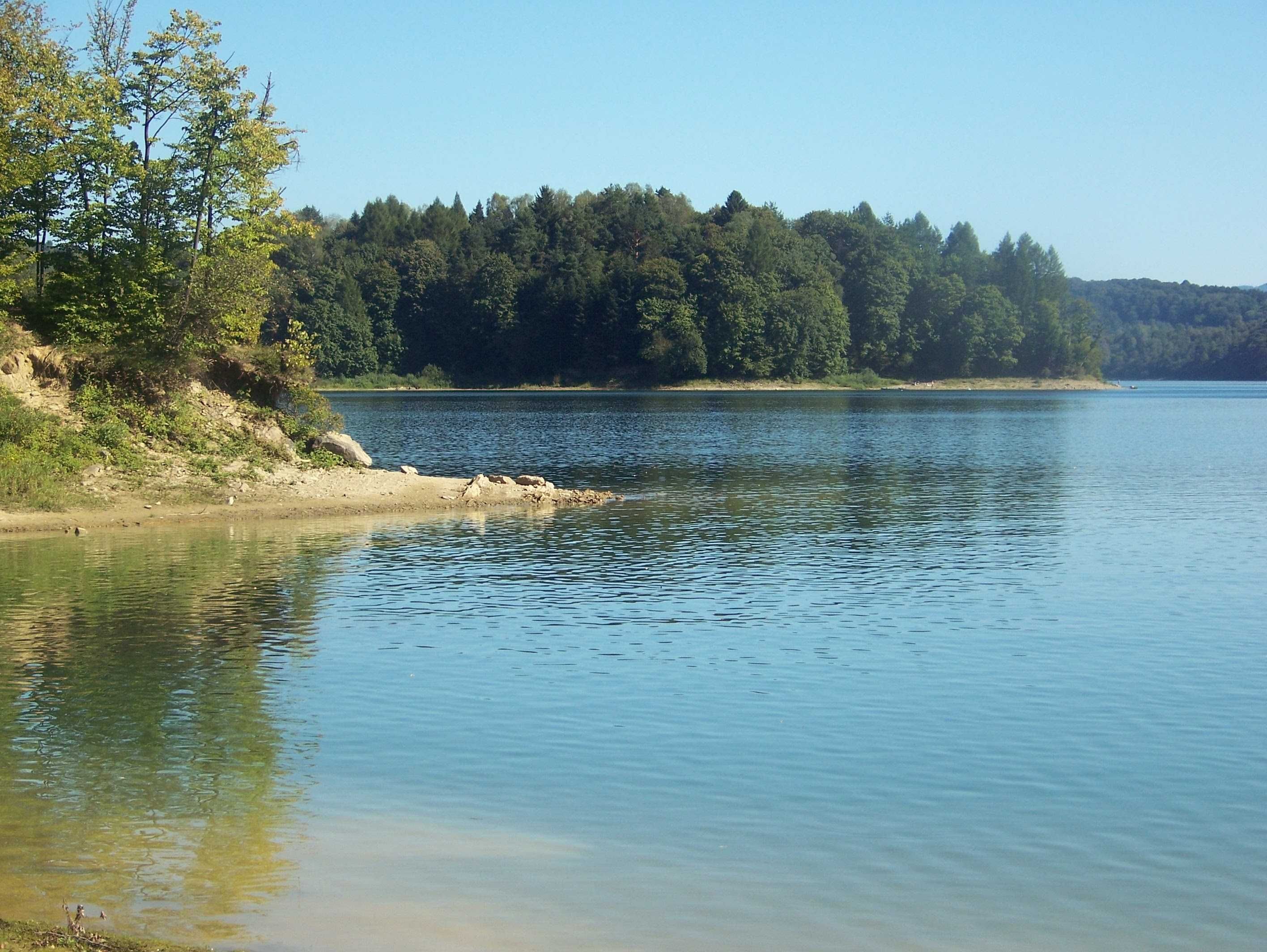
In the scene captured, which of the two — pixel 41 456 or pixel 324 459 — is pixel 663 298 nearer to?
pixel 324 459

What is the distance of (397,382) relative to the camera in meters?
166

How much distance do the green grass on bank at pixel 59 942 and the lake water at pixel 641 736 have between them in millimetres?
456

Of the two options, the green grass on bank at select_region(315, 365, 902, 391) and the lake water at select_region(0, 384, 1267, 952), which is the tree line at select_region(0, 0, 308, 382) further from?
the green grass on bank at select_region(315, 365, 902, 391)

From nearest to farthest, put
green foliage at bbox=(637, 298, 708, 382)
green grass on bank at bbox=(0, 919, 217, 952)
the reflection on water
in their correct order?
green grass on bank at bbox=(0, 919, 217, 952) < the reflection on water < green foliage at bbox=(637, 298, 708, 382)

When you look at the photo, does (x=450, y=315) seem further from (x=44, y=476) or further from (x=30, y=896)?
(x=30, y=896)

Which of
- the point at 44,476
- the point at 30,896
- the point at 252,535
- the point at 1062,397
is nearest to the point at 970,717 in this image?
the point at 30,896

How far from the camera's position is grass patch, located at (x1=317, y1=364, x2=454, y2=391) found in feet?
526

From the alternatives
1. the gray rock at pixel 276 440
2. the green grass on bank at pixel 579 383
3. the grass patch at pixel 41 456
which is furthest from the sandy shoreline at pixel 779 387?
the grass patch at pixel 41 456

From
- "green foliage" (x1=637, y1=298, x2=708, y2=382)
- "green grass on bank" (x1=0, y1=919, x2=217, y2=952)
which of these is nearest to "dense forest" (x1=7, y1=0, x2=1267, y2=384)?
"green foliage" (x1=637, y1=298, x2=708, y2=382)

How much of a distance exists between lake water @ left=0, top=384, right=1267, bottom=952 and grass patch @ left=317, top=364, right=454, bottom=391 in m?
129

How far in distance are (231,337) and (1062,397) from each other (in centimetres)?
13491

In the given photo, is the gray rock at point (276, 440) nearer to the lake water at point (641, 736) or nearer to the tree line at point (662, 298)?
the lake water at point (641, 736)

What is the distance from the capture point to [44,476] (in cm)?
3522

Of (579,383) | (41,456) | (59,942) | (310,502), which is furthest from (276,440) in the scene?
(579,383)
